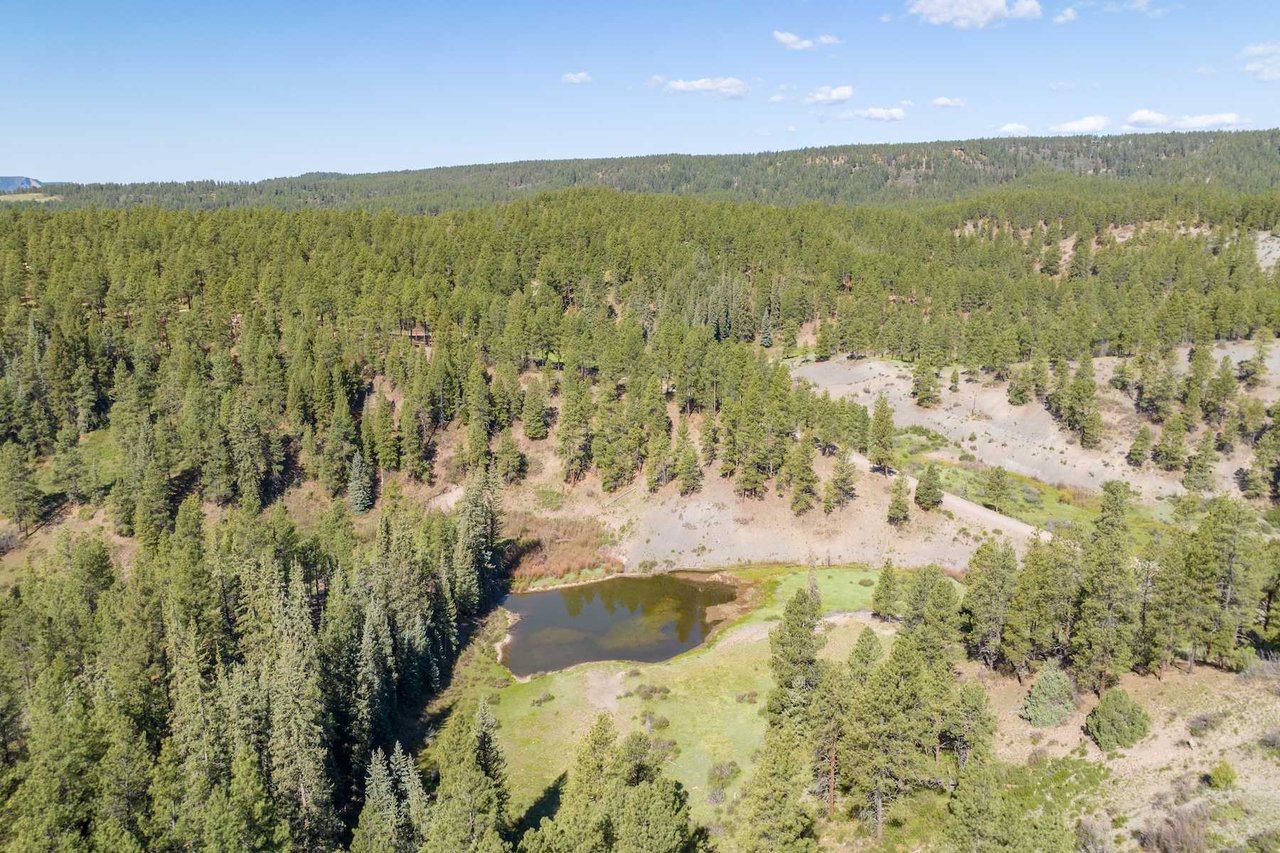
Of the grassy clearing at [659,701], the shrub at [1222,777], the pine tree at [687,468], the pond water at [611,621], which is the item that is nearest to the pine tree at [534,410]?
the pine tree at [687,468]

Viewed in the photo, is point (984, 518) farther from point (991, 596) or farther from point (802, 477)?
point (991, 596)

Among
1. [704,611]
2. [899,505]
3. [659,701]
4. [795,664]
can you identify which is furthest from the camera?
[899,505]

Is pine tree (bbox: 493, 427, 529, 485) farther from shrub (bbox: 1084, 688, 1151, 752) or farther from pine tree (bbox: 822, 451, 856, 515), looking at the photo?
shrub (bbox: 1084, 688, 1151, 752)

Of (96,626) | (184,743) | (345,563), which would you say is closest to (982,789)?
(184,743)

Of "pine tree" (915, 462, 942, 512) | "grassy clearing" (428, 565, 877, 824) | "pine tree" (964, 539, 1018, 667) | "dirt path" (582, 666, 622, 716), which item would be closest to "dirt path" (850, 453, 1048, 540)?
"pine tree" (915, 462, 942, 512)

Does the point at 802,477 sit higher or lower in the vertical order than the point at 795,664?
lower

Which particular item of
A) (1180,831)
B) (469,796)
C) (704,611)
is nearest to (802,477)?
(704,611)

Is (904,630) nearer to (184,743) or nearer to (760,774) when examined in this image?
(760,774)
